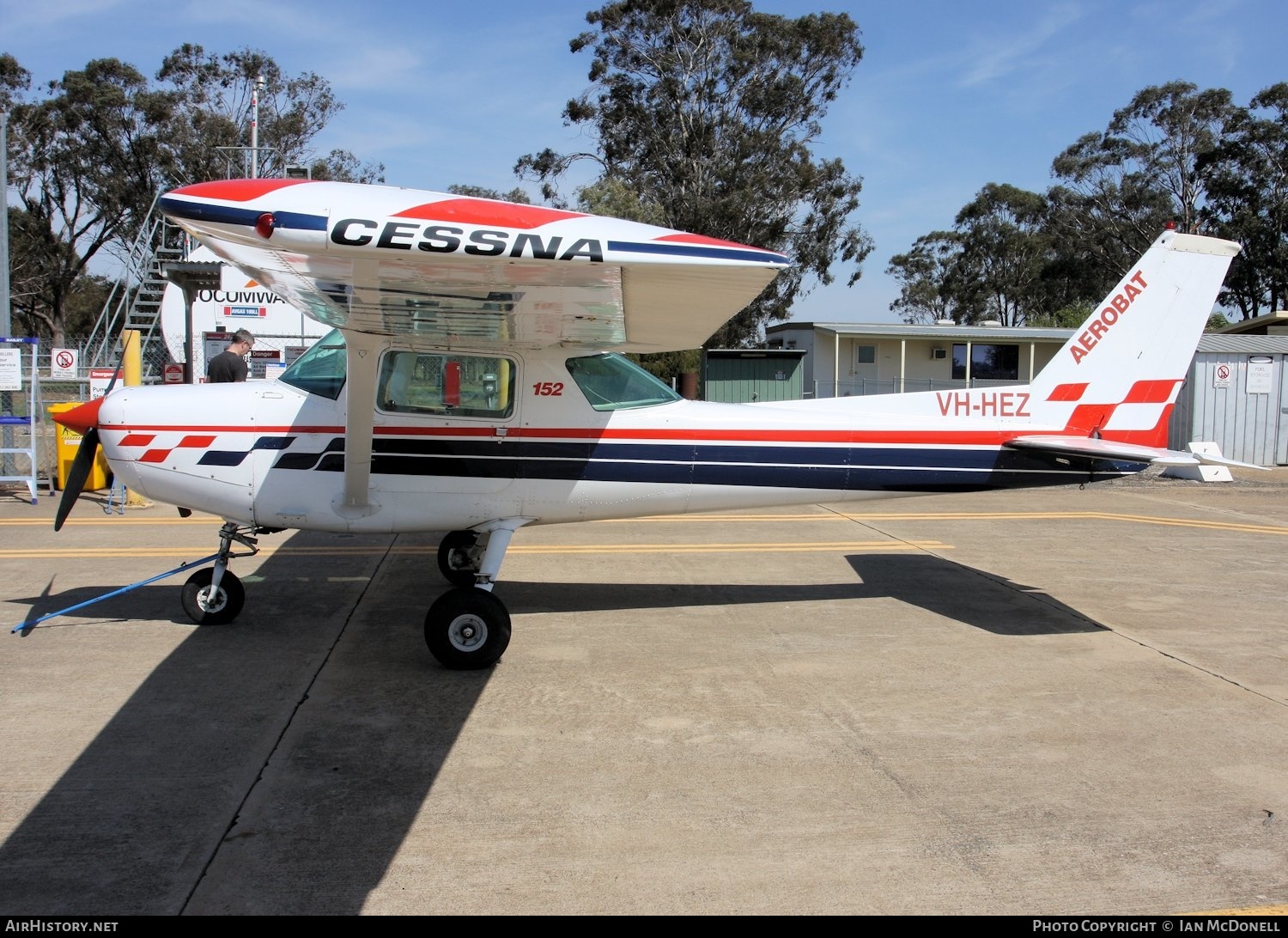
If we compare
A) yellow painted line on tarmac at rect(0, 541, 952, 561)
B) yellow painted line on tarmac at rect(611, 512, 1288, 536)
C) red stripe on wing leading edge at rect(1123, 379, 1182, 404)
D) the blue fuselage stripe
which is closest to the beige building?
yellow painted line on tarmac at rect(611, 512, 1288, 536)

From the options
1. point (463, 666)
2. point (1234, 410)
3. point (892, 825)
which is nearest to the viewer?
point (892, 825)

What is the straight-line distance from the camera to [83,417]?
596 cm

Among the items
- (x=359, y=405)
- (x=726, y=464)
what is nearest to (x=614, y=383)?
(x=726, y=464)

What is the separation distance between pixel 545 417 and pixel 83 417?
117 inches

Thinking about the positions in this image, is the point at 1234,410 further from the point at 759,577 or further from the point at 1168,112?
the point at 1168,112

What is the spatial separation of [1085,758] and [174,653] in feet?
16.3

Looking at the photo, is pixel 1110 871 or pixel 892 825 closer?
pixel 1110 871

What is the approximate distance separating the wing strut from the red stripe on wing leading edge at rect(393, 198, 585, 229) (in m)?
1.90

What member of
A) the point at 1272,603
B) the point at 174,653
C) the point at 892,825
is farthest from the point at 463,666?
the point at 1272,603

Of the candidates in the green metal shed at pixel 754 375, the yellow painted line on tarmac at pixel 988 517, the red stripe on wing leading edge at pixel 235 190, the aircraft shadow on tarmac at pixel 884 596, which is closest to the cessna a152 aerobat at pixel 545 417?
the red stripe on wing leading edge at pixel 235 190

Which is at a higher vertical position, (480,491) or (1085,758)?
(480,491)

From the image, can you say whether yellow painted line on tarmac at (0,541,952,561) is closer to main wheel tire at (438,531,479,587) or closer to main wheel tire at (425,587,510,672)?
main wheel tire at (438,531,479,587)

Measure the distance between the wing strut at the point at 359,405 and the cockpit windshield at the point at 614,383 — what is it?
4.10 feet

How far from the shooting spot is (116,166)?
42094mm
